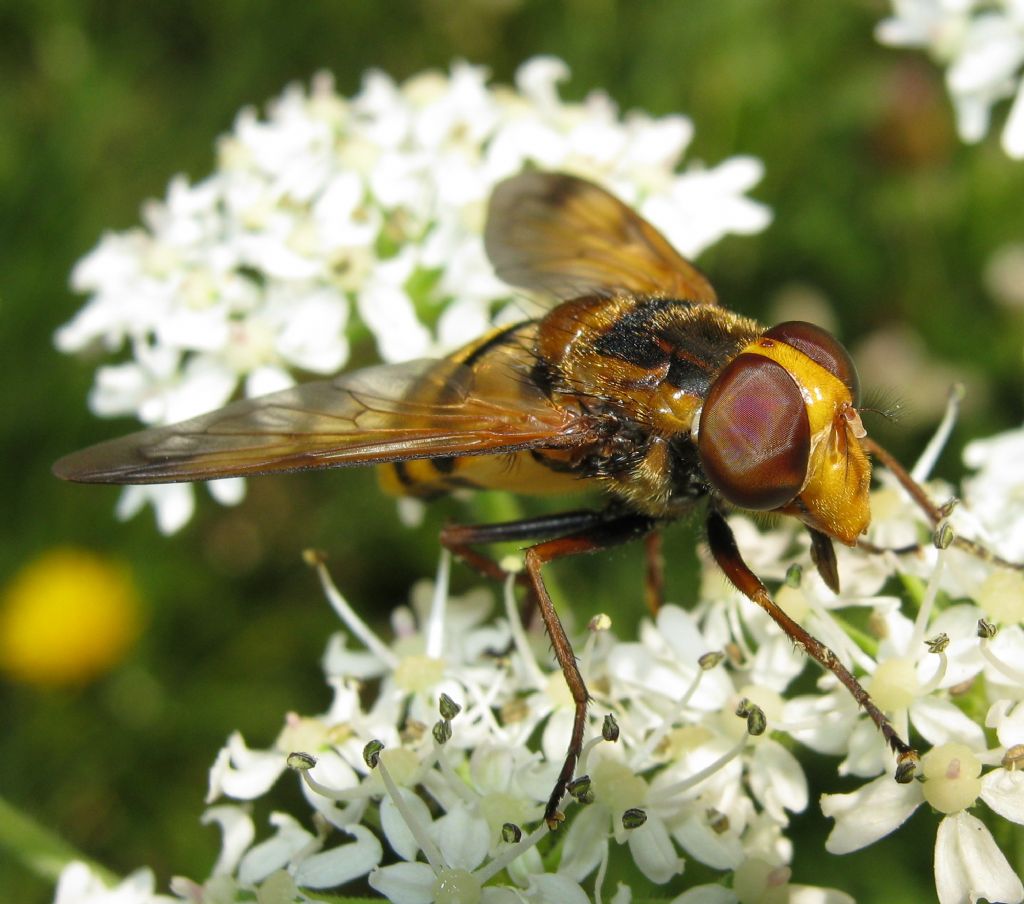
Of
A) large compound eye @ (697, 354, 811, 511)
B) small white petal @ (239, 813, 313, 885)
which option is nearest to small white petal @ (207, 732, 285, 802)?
small white petal @ (239, 813, 313, 885)

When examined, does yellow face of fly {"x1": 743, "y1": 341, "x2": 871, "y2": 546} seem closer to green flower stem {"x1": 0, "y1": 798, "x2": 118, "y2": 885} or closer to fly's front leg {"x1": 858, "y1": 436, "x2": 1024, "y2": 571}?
fly's front leg {"x1": 858, "y1": 436, "x2": 1024, "y2": 571}

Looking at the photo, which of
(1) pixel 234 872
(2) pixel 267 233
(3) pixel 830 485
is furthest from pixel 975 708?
(2) pixel 267 233

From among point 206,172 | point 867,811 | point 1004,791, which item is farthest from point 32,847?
point 206,172

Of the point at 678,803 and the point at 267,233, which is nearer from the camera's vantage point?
the point at 678,803

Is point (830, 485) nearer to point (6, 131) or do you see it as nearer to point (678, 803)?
point (678, 803)

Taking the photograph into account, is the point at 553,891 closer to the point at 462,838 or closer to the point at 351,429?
the point at 462,838

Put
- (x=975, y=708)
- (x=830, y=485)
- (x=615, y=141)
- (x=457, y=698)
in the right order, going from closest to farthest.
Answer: (x=830, y=485) → (x=975, y=708) → (x=457, y=698) → (x=615, y=141)
